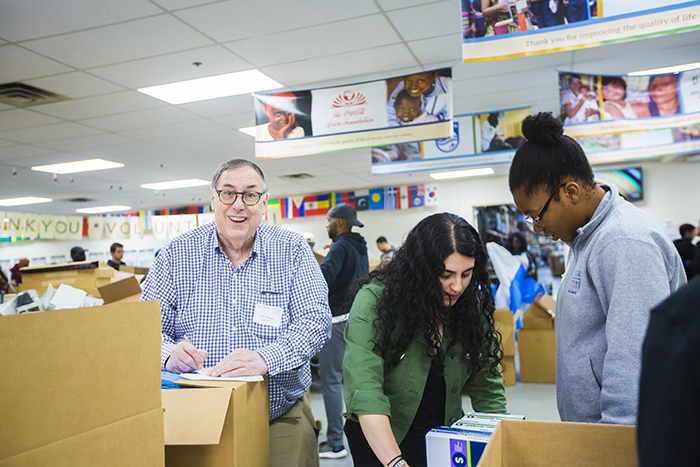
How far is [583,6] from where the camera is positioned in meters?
2.60

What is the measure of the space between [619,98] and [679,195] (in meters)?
6.56

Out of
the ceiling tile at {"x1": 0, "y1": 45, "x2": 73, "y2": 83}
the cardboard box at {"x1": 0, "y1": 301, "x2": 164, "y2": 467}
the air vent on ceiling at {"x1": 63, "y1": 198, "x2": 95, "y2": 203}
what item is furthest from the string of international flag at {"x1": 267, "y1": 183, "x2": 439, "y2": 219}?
the cardboard box at {"x1": 0, "y1": 301, "x2": 164, "y2": 467}

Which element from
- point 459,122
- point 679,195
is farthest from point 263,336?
point 679,195

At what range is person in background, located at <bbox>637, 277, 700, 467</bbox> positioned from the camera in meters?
0.41

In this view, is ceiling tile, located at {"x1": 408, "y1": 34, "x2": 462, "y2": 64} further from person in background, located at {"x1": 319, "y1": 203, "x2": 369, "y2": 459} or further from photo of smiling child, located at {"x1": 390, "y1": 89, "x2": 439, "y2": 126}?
person in background, located at {"x1": 319, "y1": 203, "x2": 369, "y2": 459}

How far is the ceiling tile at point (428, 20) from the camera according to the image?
3.48 metres

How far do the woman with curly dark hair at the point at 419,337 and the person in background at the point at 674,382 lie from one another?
3.46ft

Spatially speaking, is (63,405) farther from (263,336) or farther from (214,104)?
(214,104)

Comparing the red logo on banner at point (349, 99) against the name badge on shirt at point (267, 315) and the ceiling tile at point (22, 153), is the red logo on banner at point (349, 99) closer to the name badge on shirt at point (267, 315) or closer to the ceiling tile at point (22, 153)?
the name badge on shirt at point (267, 315)

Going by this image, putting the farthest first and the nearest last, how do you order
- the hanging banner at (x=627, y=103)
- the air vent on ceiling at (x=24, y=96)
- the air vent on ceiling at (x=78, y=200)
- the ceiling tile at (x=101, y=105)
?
1. the air vent on ceiling at (x=78, y=200)
2. the ceiling tile at (x=101, y=105)
3. the hanging banner at (x=627, y=103)
4. the air vent on ceiling at (x=24, y=96)

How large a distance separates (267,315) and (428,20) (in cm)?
284

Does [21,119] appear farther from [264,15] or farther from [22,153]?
[264,15]

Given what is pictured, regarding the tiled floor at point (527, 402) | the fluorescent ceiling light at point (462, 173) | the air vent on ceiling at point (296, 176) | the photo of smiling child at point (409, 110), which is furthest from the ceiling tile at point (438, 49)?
the fluorescent ceiling light at point (462, 173)

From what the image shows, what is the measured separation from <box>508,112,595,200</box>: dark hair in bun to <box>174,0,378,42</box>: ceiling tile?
94.3 inches
